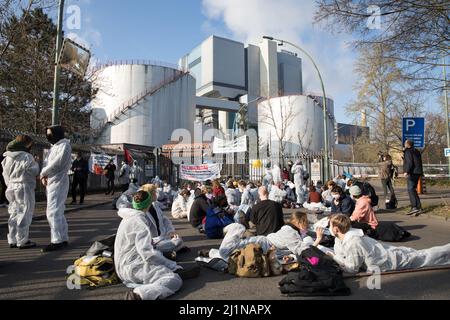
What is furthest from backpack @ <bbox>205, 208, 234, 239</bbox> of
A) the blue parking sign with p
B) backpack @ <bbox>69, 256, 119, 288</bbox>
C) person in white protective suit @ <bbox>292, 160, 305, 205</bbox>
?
the blue parking sign with p

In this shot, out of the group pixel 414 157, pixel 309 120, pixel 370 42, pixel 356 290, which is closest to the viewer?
pixel 356 290

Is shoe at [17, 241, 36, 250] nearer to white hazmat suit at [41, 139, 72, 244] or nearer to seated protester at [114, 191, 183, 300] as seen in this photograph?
white hazmat suit at [41, 139, 72, 244]

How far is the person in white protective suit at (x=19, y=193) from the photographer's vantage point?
6.04 metres

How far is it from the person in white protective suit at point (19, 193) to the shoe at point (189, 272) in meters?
3.42

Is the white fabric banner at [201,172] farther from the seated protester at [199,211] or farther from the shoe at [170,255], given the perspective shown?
the shoe at [170,255]

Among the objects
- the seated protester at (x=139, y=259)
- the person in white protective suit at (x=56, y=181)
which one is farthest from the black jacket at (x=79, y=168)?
the seated protester at (x=139, y=259)

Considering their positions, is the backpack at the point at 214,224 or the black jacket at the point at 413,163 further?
the black jacket at the point at 413,163

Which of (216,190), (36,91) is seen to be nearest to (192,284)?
(216,190)

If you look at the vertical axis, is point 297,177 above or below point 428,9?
below

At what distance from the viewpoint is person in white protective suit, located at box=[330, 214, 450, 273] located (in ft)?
14.8
